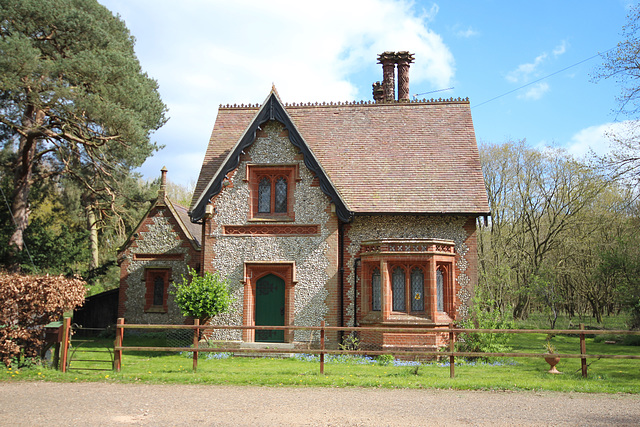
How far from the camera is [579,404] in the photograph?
9.47m

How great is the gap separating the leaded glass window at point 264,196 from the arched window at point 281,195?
0.90 feet

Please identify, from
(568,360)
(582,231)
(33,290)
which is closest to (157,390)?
(33,290)

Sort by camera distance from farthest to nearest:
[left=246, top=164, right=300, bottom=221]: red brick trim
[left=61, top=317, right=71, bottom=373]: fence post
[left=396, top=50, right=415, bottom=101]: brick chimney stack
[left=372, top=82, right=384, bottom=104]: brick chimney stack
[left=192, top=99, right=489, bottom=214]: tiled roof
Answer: [left=372, top=82, right=384, bottom=104]: brick chimney stack, [left=396, top=50, right=415, bottom=101]: brick chimney stack, [left=192, top=99, right=489, bottom=214]: tiled roof, [left=246, top=164, right=300, bottom=221]: red brick trim, [left=61, top=317, right=71, bottom=373]: fence post

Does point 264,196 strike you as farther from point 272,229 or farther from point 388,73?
point 388,73

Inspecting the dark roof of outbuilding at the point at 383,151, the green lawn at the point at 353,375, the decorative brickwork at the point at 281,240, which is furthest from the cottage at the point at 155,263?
the green lawn at the point at 353,375

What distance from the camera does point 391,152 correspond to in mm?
20125

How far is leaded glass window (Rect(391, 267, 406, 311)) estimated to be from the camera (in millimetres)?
16734

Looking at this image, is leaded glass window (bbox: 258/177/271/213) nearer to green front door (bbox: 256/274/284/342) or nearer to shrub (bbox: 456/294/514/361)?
green front door (bbox: 256/274/284/342)

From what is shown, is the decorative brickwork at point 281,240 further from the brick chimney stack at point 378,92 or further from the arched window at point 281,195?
the brick chimney stack at point 378,92

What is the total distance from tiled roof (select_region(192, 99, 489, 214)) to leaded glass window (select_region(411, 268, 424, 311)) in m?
2.17

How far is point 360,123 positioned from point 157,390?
45.6 ft

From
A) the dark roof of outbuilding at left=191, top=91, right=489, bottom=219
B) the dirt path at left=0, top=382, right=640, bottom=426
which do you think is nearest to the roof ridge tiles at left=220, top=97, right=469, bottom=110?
the dark roof of outbuilding at left=191, top=91, right=489, bottom=219

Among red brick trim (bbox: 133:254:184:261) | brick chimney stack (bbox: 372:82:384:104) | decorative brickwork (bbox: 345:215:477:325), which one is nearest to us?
decorative brickwork (bbox: 345:215:477:325)

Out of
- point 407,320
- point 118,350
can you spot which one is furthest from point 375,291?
point 118,350
